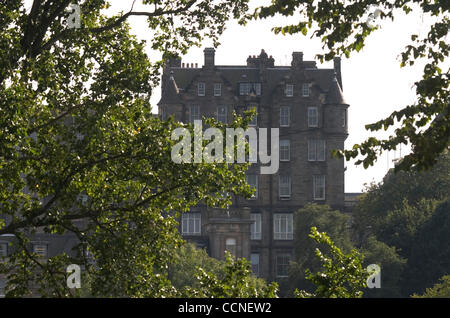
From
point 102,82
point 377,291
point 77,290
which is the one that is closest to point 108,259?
point 77,290

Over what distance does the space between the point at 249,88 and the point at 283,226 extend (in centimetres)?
1441

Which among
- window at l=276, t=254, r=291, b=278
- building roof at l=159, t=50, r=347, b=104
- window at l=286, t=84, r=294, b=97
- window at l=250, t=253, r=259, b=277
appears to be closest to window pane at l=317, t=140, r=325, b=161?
building roof at l=159, t=50, r=347, b=104

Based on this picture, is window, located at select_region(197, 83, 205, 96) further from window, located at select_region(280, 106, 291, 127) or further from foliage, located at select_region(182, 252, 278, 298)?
foliage, located at select_region(182, 252, 278, 298)

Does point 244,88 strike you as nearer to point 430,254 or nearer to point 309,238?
point 309,238

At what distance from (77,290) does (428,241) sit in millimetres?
61438

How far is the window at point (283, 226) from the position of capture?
356 ft

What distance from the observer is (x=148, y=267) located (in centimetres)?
2630

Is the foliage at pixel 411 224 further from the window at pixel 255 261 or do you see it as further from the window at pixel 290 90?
the window at pixel 290 90

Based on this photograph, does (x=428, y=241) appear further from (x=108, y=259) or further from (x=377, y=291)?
(x=108, y=259)

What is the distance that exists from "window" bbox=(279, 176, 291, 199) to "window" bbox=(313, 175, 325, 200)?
2.45 meters

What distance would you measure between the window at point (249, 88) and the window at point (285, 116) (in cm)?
304

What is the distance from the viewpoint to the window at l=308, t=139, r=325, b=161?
110m

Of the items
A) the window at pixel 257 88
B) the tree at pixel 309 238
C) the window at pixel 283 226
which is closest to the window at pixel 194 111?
the window at pixel 257 88
